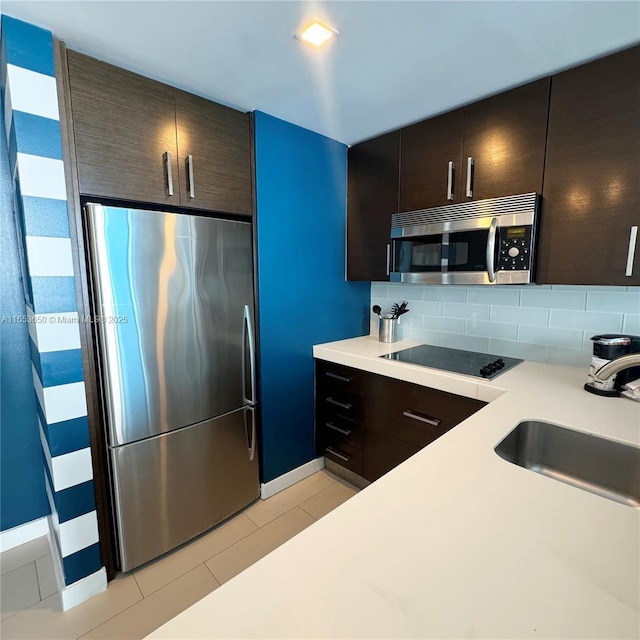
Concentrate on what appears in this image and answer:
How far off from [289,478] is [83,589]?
1.15 meters

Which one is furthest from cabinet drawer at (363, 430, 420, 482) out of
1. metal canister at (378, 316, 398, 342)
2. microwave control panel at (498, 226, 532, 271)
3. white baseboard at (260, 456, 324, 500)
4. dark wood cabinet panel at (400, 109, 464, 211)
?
dark wood cabinet panel at (400, 109, 464, 211)

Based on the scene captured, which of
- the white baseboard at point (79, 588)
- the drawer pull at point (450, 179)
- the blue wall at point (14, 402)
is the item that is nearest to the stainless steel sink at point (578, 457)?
the drawer pull at point (450, 179)

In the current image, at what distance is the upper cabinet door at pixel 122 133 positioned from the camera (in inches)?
A: 52.9

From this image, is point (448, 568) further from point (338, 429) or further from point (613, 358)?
point (338, 429)

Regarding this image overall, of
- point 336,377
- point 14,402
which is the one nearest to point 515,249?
point 336,377

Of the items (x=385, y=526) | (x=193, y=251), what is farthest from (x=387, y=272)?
(x=385, y=526)

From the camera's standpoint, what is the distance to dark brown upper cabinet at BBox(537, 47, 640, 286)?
1.32 metres

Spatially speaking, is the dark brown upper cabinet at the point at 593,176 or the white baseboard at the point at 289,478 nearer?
the dark brown upper cabinet at the point at 593,176

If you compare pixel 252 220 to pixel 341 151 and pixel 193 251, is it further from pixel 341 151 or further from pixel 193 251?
pixel 341 151

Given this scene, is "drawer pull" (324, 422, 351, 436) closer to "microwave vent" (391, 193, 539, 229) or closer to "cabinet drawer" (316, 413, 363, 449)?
"cabinet drawer" (316, 413, 363, 449)

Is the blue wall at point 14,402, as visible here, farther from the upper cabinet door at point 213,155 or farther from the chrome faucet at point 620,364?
the chrome faucet at point 620,364

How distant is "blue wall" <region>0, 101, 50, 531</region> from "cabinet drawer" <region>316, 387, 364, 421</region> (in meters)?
1.61

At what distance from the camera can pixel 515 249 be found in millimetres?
1590

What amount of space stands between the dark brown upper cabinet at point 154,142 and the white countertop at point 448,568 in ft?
5.03
